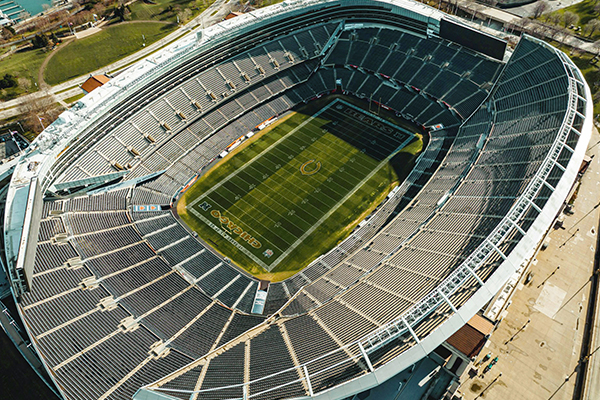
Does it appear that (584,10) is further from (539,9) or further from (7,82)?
(7,82)

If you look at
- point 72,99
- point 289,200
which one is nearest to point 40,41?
point 72,99

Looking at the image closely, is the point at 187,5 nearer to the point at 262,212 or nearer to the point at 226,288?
the point at 262,212

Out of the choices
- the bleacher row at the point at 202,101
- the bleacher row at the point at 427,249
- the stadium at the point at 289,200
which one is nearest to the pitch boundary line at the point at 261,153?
the stadium at the point at 289,200

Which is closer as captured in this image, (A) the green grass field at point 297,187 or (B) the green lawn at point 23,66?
(A) the green grass field at point 297,187

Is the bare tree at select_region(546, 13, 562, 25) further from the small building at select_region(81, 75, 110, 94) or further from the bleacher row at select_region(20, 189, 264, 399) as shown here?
the small building at select_region(81, 75, 110, 94)

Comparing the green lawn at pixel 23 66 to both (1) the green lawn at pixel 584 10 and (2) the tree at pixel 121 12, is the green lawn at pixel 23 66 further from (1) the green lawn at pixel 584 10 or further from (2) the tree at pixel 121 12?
(1) the green lawn at pixel 584 10

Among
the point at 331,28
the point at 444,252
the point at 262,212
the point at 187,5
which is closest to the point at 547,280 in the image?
the point at 444,252

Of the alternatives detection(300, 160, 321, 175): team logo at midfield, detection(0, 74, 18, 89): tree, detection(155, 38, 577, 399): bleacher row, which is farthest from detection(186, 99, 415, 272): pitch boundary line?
detection(0, 74, 18, 89): tree
